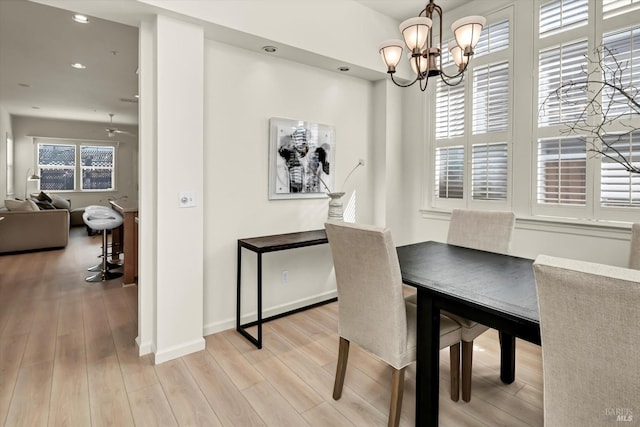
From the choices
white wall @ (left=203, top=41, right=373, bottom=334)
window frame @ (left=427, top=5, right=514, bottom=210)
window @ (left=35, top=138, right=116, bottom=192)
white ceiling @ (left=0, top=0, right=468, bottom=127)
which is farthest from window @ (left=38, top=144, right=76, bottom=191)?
window frame @ (left=427, top=5, right=514, bottom=210)

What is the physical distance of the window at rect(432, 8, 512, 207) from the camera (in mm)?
3203

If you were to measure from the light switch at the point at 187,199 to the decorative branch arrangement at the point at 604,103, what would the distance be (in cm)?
290

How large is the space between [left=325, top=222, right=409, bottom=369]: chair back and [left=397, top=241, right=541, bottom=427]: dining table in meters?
0.11

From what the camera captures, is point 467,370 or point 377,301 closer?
point 377,301

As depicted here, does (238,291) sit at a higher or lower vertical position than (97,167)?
lower

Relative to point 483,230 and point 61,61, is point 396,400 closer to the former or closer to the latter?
point 483,230

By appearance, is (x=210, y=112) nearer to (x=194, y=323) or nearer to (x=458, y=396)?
(x=194, y=323)

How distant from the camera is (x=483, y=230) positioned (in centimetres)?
255

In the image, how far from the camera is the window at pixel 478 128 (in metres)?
3.20

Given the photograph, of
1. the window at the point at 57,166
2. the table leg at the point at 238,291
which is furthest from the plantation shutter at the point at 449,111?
the window at the point at 57,166

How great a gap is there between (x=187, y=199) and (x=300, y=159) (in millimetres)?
1222

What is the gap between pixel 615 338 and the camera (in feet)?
2.88

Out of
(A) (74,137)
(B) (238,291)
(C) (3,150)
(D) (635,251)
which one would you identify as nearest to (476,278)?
(D) (635,251)

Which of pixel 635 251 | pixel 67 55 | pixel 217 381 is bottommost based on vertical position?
pixel 217 381
